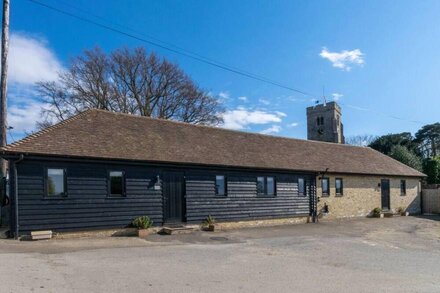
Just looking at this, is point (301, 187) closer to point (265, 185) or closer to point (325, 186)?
point (325, 186)

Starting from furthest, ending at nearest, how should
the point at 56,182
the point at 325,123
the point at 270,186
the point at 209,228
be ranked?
the point at 325,123, the point at 270,186, the point at 209,228, the point at 56,182

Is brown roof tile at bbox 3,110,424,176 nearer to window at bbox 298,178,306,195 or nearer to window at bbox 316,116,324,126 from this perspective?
window at bbox 298,178,306,195

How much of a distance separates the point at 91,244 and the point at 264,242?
5883 mm

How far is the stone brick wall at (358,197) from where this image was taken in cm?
2480

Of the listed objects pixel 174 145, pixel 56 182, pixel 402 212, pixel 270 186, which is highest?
pixel 174 145

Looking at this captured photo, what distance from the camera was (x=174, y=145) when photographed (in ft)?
61.9

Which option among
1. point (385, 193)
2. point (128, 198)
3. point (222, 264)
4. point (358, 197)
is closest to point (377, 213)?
point (358, 197)

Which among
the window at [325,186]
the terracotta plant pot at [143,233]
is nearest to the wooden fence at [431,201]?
the window at [325,186]

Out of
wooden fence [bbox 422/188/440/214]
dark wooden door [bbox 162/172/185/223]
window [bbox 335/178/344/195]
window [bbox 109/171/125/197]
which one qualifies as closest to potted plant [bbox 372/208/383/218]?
window [bbox 335/178/344/195]

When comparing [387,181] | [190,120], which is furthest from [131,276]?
[190,120]

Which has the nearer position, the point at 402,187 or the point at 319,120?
the point at 402,187

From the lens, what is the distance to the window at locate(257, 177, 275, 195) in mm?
20805

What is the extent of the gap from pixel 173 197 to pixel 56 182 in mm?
4903

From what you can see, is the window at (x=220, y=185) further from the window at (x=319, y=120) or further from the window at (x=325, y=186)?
the window at (x=319, y=120)
